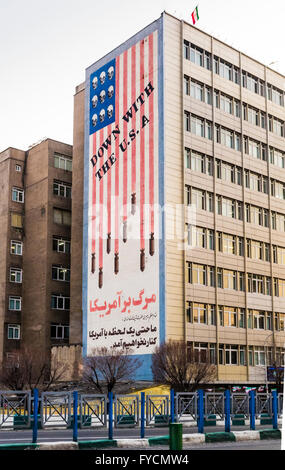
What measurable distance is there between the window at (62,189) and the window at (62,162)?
5.51ft

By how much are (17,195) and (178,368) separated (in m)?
32.3

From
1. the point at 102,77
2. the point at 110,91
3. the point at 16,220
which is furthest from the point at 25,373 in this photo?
the point at 102,77

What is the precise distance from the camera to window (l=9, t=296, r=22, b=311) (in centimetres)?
6900

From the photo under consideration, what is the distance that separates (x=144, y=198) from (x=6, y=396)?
36.1m

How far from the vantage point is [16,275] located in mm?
70438

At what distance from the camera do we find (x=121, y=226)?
57812 millimetres

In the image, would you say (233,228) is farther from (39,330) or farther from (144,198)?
(39,330)

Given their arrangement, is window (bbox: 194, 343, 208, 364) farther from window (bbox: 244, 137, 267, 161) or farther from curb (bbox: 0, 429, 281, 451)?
curb (bbox: 0, 429, 281, 451)

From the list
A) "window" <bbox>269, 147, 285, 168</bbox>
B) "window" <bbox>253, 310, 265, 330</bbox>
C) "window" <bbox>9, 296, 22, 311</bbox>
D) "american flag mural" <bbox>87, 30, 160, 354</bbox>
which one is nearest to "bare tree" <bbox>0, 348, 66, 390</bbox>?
"american flag mural" <bbox>87, 30, 160, 354</bbox>

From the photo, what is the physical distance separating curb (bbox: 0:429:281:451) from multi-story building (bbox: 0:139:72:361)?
47.4 m

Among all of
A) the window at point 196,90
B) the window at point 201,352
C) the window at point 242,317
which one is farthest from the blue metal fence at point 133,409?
the window at point 196,90

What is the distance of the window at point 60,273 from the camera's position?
2712 inches

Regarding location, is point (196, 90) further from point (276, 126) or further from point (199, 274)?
point (199, 274)
